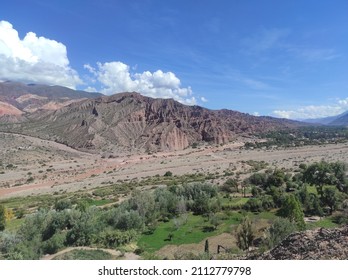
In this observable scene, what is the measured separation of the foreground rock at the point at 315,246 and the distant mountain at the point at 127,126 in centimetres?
10514

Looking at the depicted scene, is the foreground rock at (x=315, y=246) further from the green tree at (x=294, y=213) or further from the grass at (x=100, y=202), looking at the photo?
the grass at (x=100, y=202)

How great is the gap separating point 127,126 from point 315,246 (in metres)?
130

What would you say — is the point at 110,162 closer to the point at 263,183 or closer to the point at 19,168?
the point at 19,168

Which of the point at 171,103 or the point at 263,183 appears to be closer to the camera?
the point at 263,183

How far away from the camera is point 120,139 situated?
126 metres

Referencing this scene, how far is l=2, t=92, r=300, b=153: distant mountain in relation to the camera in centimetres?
12325

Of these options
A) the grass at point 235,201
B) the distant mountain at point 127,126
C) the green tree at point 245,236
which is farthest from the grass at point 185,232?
the distant mountain at point 127,126

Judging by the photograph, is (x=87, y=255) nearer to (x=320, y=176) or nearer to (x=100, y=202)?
(x=100, y=202)

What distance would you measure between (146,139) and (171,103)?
45469mm

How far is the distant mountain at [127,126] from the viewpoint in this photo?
12325 cm

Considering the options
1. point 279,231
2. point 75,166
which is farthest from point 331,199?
point 75,166
